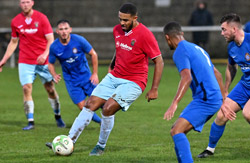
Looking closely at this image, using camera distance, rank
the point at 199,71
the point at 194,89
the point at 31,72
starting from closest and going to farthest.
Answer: the point at 199,71
the point at 194,89
the point at 31,72

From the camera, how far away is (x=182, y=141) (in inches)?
266

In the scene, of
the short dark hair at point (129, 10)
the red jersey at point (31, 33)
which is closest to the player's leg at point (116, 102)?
the short dark hair at point (129, 10)

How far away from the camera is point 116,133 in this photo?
10.3 metres

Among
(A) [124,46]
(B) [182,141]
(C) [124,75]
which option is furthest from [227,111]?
(A) [124,46]

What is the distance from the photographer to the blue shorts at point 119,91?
7.99m

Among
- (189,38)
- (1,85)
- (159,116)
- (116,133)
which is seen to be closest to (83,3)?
(189,38)

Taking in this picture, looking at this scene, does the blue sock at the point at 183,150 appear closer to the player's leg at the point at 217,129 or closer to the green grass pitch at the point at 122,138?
the green grass pitch at the point at 122,138

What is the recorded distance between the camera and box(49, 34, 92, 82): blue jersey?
1048 cm

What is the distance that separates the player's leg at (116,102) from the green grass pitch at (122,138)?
21cm

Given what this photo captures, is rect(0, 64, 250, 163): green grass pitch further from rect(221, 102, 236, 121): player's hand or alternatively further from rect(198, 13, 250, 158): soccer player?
rect(221, 102, 236, 121): player's hand

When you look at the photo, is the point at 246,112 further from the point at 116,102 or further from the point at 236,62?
the point at 116,102

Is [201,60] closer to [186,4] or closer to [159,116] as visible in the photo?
[159,116]

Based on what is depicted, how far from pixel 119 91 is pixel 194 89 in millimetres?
1383

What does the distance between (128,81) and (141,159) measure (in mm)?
1176
